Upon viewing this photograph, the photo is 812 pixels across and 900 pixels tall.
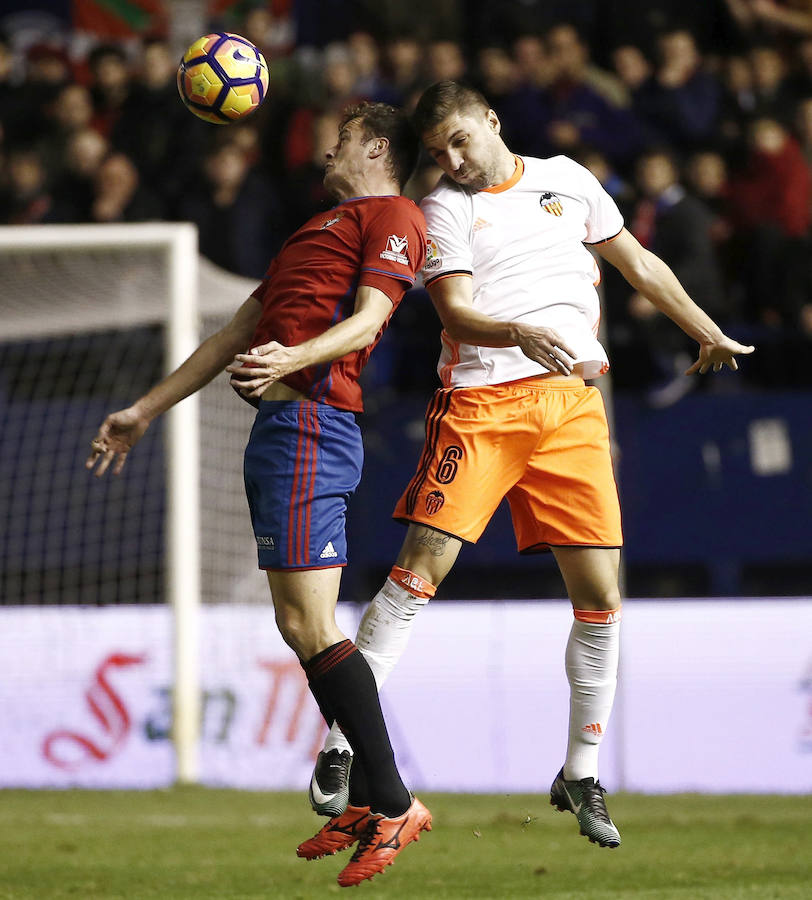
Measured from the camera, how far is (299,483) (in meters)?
4.65

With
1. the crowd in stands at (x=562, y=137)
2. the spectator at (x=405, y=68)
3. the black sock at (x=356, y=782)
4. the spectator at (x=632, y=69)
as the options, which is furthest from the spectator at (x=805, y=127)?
the black sock at (x=356, y=782)

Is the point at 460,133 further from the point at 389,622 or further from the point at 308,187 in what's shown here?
the point at 308,187

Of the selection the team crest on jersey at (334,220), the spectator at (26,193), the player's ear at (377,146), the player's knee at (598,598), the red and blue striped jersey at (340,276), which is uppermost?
the spectator at (26,193)

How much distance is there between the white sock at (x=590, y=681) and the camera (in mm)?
5152

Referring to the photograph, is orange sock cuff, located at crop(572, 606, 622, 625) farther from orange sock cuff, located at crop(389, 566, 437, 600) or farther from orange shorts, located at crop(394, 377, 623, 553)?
orange sock cuff, located at crop(389, 566, 437, 600)

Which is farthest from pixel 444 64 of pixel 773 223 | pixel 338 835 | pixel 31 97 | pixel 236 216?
pixel 338 835

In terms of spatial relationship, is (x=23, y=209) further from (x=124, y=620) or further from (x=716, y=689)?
(x=716, y=689)

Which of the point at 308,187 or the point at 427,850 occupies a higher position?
the point at 308,187

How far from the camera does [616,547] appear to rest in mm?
5086

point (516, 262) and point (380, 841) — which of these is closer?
point (380, 841)

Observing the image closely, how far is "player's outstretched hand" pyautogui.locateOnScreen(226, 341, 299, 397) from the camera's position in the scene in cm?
419

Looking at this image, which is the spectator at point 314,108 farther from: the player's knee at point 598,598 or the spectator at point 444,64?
the player's knee at point 598,598

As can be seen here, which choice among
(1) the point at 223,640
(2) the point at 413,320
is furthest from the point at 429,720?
(2) the point at 413,320

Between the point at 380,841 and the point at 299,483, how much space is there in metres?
1.17
